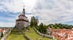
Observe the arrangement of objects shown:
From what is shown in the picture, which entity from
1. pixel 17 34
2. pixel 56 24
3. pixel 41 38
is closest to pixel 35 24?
pixel 17 34

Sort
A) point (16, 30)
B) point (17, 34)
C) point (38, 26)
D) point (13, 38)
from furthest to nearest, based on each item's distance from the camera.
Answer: point (38, 26), point (16, 30), point (17, 34), point (13, 38)

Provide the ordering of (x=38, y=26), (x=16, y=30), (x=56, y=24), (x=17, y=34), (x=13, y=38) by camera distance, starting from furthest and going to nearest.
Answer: (x=56, y=24) < (x=38, y=26) < (x=16, y=30) < (x=17, y=34) < (x=13, y=38)

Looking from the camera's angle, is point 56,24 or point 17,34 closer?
point 17,34

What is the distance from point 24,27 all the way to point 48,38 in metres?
17.7

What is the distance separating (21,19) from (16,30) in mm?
6026

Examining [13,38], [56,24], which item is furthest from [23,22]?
[56,24]

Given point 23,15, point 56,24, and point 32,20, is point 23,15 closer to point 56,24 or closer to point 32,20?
point 32,20

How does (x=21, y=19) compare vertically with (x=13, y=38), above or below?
above

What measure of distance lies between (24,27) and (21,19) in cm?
375

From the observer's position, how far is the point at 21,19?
88812 mm

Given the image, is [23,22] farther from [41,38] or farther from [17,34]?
[41,38]

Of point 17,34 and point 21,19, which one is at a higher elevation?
point 21,19

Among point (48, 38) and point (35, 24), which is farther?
point (35, 24)

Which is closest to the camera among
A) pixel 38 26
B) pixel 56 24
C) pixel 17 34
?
pixel 17 34
